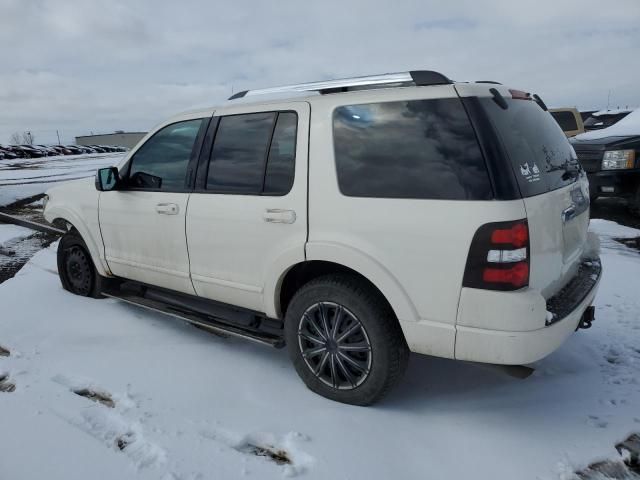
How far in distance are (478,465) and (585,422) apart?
2.54ft

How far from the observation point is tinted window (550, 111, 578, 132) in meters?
13.2

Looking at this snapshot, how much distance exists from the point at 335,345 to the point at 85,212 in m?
2.83

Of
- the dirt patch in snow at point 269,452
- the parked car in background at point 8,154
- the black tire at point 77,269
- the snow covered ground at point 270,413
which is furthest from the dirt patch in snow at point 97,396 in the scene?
the parked car in background at point 8,154

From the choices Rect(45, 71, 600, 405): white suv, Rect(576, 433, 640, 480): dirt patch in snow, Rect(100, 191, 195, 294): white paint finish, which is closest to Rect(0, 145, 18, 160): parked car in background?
Rect(100, 191, 195, 294): white paint finish

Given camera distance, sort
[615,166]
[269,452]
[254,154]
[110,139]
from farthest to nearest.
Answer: [110,139] < [615,166] < [254,154] < [269,452]

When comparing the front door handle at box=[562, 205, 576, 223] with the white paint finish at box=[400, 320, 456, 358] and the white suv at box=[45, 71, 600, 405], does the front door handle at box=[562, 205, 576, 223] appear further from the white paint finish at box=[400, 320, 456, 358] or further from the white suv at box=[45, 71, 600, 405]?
the white paint finish at box=[400, 320, 456, 358]

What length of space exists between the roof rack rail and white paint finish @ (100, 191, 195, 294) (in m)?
1.19

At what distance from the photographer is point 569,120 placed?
1329 cm

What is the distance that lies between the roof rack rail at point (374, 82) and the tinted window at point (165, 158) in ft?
2.84

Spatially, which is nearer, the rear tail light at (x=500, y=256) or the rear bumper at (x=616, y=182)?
the rear tail light at (x=500, y=256)

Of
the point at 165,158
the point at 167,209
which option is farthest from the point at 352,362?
the point at 165,158

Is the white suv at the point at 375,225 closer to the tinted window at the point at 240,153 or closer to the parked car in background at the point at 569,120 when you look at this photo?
the tinted window at the point at 240,153

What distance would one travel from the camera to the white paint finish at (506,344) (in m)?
2.25

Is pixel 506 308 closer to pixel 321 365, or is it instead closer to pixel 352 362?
pixel 352 362
